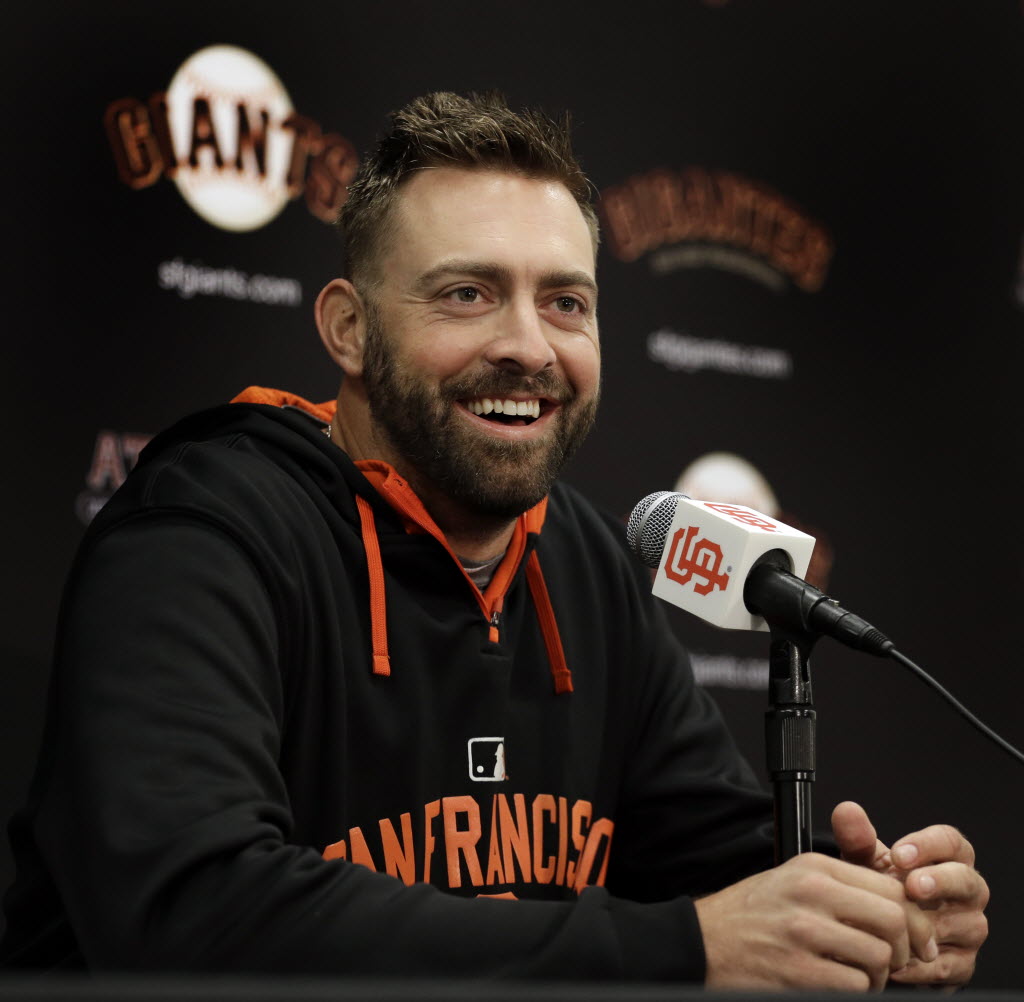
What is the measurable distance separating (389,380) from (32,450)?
0.60m

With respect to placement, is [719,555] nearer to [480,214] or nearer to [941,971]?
[941,971]

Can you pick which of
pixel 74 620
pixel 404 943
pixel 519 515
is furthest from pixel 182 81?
pixel 404 943

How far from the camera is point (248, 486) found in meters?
1.37

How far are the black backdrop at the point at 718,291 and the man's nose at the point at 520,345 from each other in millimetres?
614

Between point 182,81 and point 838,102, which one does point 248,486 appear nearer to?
point 182,81

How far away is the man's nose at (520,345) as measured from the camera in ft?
5.06

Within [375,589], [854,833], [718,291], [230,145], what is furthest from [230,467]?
[718,291]

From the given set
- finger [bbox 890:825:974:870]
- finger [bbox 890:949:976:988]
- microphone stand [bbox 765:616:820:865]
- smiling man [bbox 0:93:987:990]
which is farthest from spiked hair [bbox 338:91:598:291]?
finger [bbox 890:949:976:988]

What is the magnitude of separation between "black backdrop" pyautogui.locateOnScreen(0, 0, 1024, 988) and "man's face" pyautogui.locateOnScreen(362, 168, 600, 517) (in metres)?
0.52

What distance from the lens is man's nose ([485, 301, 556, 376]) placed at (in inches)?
60.7

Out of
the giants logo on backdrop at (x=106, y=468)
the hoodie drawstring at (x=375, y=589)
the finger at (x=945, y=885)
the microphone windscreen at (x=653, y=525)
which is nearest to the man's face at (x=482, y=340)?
the hoodie drawstring at (x=375, y=589)

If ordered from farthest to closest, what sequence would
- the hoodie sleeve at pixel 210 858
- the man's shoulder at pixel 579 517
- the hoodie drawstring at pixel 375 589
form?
the man's shoulder at pixel 579 517 < the hoodie drawstring at pixel 375 589 < the hoodie sleeve at pixel 210 858

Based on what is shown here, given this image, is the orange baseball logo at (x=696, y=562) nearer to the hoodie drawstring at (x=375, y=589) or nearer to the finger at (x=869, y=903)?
the finger at (x=869, y=903)

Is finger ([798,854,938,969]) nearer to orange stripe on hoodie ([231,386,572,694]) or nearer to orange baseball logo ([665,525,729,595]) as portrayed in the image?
orange baseball logo ([665,525,729,595])
